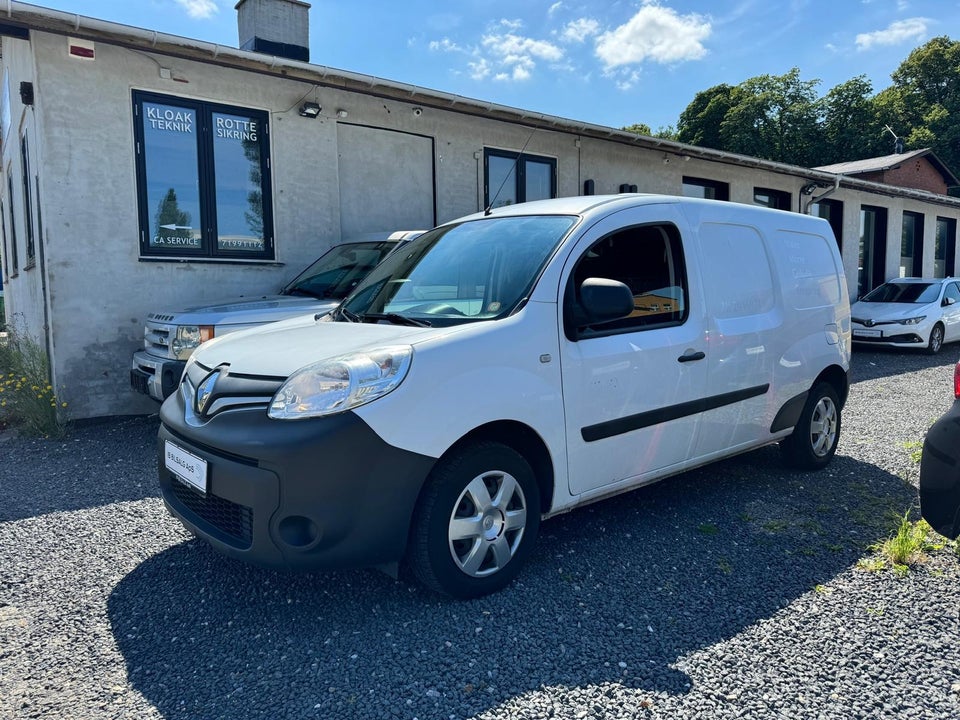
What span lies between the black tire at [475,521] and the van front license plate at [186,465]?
0.90 meters

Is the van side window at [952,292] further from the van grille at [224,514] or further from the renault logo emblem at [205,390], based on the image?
the van grille at [224,514]

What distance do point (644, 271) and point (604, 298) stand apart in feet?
2.57

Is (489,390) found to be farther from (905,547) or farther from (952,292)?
(952,292)

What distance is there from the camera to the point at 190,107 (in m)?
7.71

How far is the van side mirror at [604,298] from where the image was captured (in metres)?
3.15

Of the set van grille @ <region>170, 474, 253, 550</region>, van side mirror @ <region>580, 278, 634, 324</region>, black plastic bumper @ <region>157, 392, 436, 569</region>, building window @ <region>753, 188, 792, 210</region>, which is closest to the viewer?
black plastic bumper @ <region>157, 392, 436, 569</region>

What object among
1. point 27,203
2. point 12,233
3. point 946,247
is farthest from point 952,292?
point 12,233

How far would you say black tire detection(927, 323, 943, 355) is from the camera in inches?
490

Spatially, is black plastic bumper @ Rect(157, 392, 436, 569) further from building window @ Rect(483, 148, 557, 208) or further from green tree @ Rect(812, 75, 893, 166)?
green tree @ Rect(812, 75, 893, 166)

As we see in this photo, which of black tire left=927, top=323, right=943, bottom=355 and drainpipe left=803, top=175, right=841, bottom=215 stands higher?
drainpipe left=803, top=175, right=841, bottom=215

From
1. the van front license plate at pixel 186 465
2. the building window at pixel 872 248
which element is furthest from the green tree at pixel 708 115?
the van front license plate at pixel 186 465

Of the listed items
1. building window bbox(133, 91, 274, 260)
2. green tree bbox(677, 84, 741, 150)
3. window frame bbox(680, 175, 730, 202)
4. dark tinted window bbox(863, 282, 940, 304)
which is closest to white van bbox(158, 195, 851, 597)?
building window bbox(133, 91, 274, 260)

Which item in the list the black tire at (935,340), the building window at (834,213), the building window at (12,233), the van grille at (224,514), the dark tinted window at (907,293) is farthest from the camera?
the building window at (834,213)

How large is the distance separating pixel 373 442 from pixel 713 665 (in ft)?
5.01
